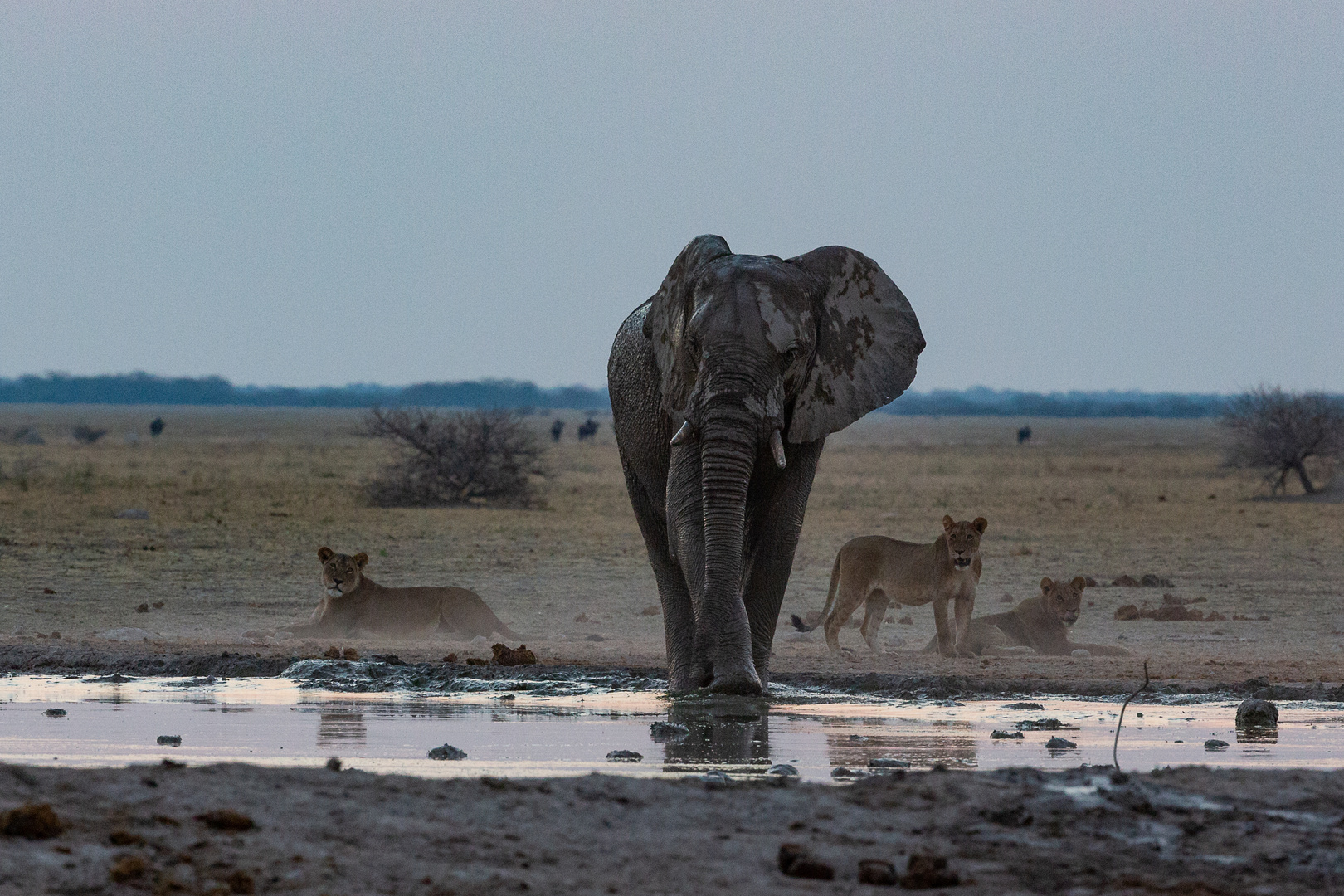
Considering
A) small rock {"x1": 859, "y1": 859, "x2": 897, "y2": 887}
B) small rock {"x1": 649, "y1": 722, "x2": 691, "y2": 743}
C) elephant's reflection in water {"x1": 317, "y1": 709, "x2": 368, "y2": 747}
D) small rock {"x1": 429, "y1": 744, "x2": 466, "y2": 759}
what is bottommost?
elephant's reflection in water {"x1": 317, "y1": 709, "x2": 368, "y2": 747}

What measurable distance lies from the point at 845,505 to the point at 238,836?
1000 inches

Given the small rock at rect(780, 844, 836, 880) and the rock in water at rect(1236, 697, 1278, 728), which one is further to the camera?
the rock in water at rect(1236, 697, 1278, 728)

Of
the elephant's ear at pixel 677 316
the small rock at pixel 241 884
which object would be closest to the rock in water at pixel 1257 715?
the elephant's ear at pixel 677 316

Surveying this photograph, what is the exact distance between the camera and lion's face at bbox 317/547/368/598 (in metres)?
13.3

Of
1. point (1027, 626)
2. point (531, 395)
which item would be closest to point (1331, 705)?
point (1027, 626)

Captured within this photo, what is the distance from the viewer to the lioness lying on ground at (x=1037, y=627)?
501 inches

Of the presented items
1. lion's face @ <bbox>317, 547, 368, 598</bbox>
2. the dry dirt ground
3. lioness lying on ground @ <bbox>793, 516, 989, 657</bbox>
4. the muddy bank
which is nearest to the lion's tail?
lioness lying on ground @ <bbox>793, 516, 989, 657</bbox>

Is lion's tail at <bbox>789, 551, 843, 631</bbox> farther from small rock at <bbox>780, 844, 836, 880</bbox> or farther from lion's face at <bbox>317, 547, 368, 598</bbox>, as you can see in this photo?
small rock at <bbox>780, 844, 836, 880</bbox>

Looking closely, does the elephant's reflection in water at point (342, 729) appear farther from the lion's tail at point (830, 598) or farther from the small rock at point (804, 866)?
A: the lion's tail at point (830, 598)

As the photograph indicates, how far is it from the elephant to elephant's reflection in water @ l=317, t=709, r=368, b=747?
172cm

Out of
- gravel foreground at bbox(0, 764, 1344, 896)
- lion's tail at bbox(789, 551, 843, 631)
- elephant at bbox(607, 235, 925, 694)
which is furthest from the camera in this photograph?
lion's tail at bbox(789, 551, 843, 631)

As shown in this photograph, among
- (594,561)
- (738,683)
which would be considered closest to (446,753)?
(738,683)

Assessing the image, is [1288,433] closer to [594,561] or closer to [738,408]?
[594,561]

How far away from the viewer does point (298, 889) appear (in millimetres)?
4320
